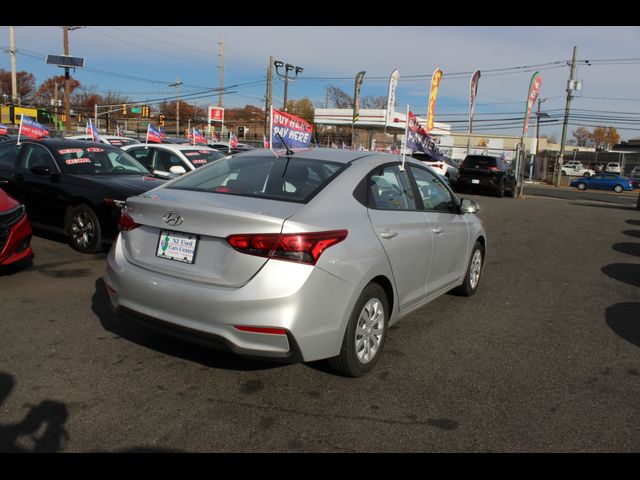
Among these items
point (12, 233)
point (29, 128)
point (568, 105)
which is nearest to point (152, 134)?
point (29, 128)

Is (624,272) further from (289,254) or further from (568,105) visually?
(568,105)

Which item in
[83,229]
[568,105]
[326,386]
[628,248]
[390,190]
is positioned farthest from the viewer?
[568,105]

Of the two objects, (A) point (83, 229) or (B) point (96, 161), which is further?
(B) point (96, 161)

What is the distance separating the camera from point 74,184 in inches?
274

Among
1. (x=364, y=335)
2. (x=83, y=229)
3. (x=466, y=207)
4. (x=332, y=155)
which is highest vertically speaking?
(x=332, y=155)

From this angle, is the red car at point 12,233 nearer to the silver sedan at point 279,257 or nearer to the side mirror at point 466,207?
the silver sedan at point 279,257

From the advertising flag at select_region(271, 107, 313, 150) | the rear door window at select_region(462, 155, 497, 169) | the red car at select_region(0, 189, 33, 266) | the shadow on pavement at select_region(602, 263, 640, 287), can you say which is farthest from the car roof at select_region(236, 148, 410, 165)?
the rear door window at select_region(462, 155, 497, 169)

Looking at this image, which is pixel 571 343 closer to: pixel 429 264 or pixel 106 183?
pixel 429 264

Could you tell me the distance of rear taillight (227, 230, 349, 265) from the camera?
10.0 feet

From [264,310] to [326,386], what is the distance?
875mm

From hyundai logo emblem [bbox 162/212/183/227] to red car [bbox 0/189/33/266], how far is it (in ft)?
9.60

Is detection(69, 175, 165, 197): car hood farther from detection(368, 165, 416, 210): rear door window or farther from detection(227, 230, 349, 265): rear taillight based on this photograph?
detection(227, 230, 349, 265): rear taillight

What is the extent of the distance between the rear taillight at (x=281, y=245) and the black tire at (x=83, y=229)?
14.4ft
